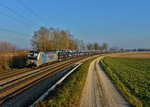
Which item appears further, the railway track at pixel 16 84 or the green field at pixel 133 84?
the railway track at pixel 16 84

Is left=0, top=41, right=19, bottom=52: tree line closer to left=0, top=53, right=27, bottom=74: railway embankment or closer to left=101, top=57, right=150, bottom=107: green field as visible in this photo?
left=0, top=53, right=27, bottom=74: railway embankment

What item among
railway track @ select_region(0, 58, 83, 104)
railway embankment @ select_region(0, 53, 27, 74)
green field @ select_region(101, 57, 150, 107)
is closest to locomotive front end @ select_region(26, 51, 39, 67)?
railway embankment @ select_region(0, 53, 27, 74)

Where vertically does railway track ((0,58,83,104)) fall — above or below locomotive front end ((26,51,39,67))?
below

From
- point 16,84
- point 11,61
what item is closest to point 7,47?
point 11,61

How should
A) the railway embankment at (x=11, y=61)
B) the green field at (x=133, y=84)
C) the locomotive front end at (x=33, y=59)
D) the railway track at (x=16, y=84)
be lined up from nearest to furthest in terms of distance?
the green field at (x=133, y=84) → the railway track at (x=16, y=84) → the locomotive front end at (x=33, y=59) → the railway embankment at (x=11, y=61)

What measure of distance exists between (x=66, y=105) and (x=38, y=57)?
13.9m

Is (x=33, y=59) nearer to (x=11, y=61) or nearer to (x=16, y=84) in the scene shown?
(x=11, y=61)

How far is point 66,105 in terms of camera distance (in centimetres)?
563

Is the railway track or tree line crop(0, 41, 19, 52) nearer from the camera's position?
the railway track

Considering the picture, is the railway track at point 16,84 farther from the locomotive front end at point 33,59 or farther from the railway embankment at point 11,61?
the railway embankment at point 11,61

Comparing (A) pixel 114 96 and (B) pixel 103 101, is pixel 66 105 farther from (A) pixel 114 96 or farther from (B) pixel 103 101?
(A) pixel 114 96

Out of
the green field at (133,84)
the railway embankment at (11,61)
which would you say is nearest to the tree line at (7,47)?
the railway embankment at (11,61)

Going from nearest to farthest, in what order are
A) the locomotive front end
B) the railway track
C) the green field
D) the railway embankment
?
1. the green field
2. the railway track
3. the locomotive front end
4. the railway embankment

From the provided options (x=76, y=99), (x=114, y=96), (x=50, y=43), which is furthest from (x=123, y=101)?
(x=50, y=43)
